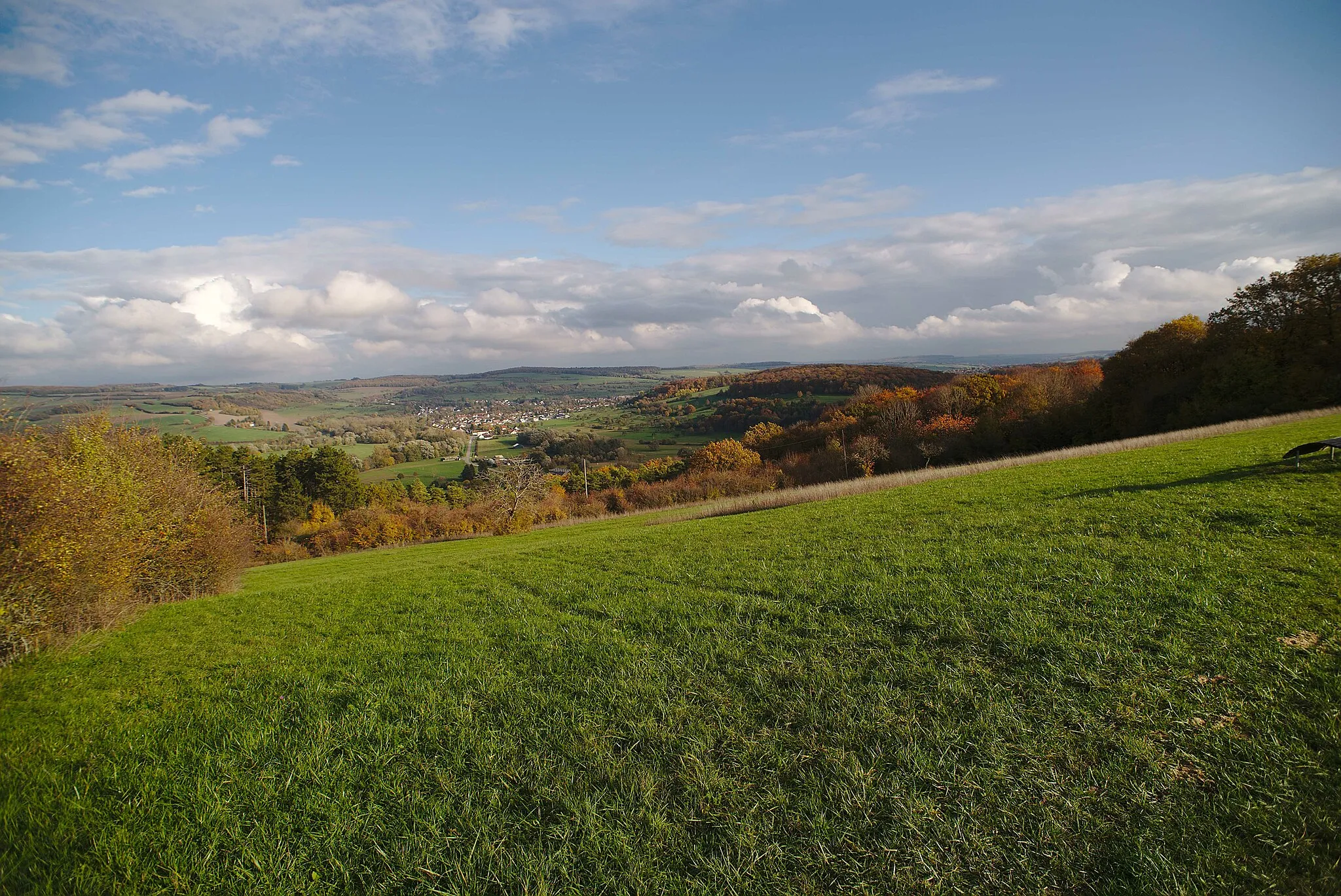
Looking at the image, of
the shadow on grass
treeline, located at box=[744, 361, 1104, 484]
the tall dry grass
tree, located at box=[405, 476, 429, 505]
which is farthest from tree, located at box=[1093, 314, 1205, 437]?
tree, located at box=[405, 476, 429, 505]

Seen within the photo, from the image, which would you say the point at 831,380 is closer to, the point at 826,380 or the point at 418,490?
the point at 826,380

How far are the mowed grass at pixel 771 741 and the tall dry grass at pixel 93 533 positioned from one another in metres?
1.97

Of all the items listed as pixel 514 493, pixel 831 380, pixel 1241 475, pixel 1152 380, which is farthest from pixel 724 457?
pixel 1241 475

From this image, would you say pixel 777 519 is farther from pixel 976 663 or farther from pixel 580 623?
pixel 976 663

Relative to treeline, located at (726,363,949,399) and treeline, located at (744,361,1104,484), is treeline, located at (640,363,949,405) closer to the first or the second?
treeline, located at (726,363,949,399)

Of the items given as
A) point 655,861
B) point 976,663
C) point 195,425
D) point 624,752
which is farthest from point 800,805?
point 195,425

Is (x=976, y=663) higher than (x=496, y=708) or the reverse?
higher

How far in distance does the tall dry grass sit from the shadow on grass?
22575mm

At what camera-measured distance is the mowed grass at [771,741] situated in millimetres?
3361

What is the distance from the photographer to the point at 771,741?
14.9 ft

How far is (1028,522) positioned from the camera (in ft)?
36.6

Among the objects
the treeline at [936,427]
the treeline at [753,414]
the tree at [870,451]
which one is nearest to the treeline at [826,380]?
the treeline at [753,414]

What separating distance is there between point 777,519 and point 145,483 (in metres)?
21.6

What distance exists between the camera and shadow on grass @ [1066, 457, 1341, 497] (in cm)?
1151
